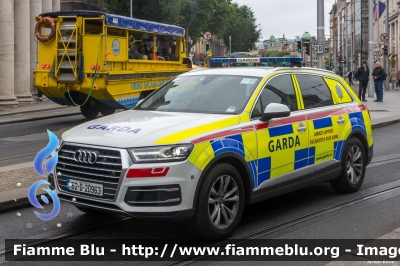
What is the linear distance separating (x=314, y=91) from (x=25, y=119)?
14814 mm

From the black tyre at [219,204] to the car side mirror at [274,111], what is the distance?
0.80 meters

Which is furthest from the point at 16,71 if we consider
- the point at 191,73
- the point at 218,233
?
the point at 218,233

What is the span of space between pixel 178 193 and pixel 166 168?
255 millimetres

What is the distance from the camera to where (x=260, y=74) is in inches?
293

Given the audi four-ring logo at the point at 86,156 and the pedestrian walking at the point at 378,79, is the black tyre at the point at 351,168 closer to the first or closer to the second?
the audi four-ring logo at the point at 86,156

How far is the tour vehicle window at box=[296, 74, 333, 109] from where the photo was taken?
7.94 metres

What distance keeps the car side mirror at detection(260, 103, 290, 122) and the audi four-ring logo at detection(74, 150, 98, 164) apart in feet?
6.34

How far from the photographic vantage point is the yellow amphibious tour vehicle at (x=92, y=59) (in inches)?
682

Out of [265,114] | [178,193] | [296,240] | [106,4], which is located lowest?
[296,240]

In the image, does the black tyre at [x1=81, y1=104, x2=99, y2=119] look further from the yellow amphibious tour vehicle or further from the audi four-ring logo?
the audi four-ring logo

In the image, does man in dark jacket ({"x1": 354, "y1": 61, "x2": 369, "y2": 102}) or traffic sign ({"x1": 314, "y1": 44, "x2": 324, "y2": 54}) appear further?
man in dark jacket ({"x1": 354, "y1": 61, "x2": 369, "y2": 102})

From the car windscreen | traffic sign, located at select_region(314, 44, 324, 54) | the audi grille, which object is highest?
traffic sign, located at select_region(314, 44, 324, 54)

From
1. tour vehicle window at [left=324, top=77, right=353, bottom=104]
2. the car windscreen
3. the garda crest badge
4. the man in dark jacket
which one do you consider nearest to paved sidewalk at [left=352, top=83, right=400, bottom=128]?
the man in dark jacket

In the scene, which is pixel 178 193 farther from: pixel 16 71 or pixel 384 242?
pixel 16 71
